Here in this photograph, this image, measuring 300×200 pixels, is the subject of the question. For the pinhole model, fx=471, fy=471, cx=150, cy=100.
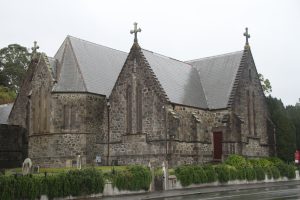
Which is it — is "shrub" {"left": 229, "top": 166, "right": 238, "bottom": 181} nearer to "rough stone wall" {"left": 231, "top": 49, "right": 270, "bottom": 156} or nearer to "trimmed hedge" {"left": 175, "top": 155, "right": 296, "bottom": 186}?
"trimmed hedge" {"left": 175, "top": 155, "right": 296, "bottom": 186}

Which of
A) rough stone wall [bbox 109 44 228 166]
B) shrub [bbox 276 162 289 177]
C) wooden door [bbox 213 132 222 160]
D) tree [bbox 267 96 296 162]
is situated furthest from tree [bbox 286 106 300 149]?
rough stone wall [bbox 109 44 228 166]

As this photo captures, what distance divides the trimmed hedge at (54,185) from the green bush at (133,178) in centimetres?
130

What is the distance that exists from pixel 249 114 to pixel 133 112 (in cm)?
1147

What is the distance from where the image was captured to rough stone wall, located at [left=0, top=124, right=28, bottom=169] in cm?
4025

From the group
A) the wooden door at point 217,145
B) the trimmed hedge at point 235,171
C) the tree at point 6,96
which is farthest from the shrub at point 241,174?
the tree at point 6,96

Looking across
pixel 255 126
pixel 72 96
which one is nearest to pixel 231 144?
pixel 255 126

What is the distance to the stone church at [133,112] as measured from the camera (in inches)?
1437

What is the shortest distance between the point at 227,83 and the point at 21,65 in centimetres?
5699

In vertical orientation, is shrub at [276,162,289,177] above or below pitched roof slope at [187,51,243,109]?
below

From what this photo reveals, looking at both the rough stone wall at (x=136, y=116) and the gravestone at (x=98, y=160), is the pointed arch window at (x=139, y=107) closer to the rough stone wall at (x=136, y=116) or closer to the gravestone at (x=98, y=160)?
the rough stone wall at (x=136, y=116)

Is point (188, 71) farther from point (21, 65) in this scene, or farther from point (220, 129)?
point (21, 65)

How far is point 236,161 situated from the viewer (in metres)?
35.4

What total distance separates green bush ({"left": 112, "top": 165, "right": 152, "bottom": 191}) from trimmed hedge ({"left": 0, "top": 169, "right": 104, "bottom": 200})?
130 centimetres

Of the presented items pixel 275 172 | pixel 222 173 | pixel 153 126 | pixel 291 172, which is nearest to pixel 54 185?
pixel 222 173
